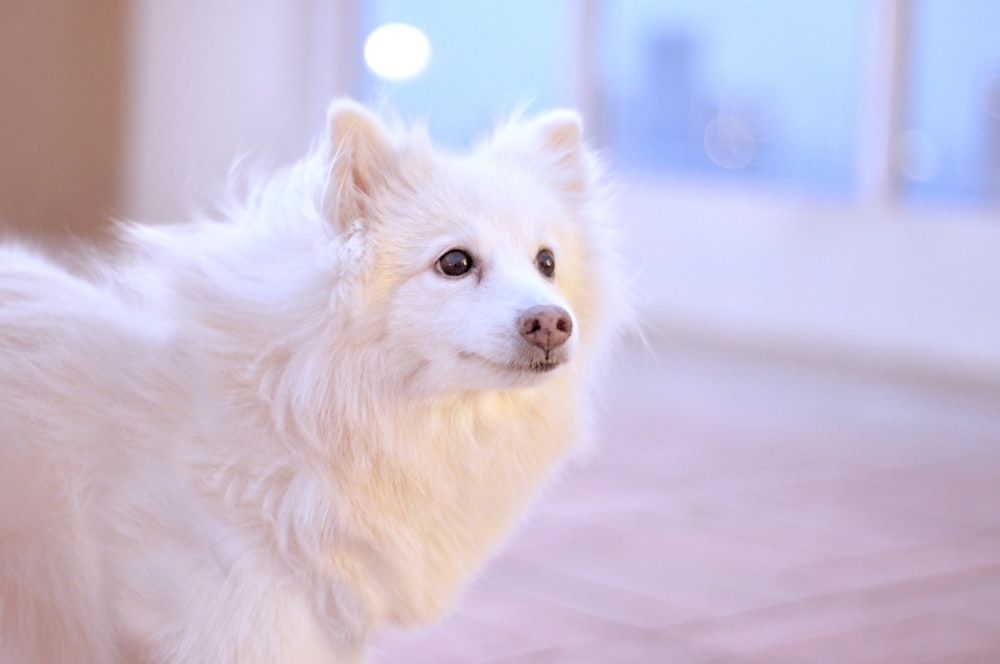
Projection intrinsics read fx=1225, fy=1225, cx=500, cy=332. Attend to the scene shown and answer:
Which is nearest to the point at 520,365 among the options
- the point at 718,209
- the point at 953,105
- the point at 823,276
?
the point at 823,276

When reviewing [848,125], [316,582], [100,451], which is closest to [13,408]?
[100,451]

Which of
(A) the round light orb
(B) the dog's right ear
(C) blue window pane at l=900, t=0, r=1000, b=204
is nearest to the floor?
(B) the dog's right ear

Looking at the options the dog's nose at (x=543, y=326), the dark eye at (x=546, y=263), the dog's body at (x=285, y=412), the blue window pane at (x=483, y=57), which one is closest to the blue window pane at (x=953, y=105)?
the blue window pane at (x=483, y=57)

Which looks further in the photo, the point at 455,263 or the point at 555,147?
the point at 555,147

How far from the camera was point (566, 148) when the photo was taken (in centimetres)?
238

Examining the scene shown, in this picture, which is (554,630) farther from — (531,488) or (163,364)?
(163,364)

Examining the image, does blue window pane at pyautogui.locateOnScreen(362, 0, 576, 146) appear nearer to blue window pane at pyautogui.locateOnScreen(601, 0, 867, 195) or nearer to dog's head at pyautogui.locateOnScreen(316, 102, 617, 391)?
blue window pane at pyautogui.locateOnScreen(601, 0, 867, 195)

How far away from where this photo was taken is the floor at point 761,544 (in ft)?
9.84

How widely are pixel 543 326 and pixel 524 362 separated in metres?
0.07

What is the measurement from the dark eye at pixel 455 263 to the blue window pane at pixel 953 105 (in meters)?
5.49

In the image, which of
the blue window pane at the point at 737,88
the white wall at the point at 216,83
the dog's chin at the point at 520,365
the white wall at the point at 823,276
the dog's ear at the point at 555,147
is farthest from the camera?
the white wall at the point at 216,83

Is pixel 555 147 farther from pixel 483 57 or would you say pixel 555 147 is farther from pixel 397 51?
pixel 397 51

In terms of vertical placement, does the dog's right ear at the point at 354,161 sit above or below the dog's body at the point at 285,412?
above

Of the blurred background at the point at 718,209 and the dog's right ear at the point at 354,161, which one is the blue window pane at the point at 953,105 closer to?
the blurred background at the point at 718,209
